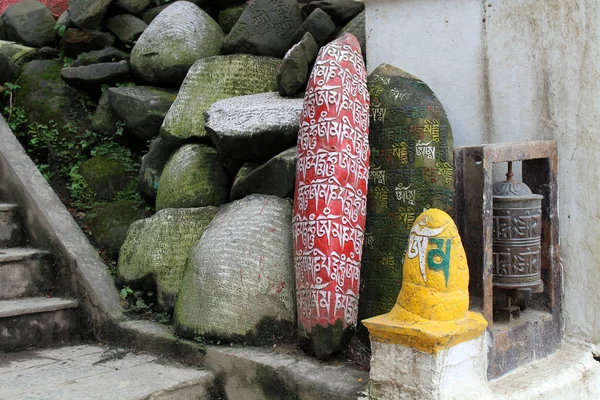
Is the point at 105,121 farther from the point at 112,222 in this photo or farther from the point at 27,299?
the point at 27,299

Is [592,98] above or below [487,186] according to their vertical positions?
above

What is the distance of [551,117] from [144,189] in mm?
2808

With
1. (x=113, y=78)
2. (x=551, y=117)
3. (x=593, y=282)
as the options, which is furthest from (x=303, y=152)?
(x=113, y=78)

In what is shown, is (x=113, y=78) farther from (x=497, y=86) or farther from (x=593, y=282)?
(x=593, y=282)

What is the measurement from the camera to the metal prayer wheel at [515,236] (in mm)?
3391

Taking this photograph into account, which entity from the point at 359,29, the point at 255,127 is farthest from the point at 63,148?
the point at 359,29

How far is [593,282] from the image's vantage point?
3.61 metres

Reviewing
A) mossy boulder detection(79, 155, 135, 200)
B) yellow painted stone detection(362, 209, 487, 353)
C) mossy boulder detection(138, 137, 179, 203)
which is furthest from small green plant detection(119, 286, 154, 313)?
yellow painted stone detection(362, 209, 487, 353)

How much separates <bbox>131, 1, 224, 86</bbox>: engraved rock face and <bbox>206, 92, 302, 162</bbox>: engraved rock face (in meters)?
1.00

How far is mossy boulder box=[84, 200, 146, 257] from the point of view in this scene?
4980mm

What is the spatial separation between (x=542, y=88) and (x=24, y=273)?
3.21 meters

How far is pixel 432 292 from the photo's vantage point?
2.97 m

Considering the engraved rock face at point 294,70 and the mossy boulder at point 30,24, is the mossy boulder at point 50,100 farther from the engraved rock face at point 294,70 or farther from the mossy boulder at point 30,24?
the engraved rock face at point 294,70

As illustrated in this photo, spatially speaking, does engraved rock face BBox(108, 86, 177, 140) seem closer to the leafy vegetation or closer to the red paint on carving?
the leafy vegetation
